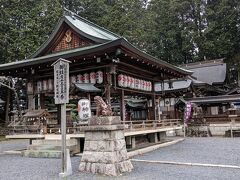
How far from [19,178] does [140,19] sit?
136 feet

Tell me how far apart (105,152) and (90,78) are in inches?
237

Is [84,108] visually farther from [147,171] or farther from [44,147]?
[147,171]

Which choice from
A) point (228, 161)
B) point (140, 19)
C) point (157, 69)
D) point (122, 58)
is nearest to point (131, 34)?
point (140, 19)

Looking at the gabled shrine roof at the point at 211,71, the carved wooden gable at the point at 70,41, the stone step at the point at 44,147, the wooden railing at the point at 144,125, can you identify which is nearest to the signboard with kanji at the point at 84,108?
the wooden railing at the point at 144,125

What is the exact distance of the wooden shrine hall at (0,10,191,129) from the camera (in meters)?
13.2

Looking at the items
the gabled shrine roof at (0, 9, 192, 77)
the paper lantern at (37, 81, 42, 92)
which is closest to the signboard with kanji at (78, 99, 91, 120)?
the gabled shrine roof at (0, 9, 192, 77)

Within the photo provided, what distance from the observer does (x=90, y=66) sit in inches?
572

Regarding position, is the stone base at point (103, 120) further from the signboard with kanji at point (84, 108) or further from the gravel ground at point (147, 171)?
the signboard with kanji at point (84, 108)

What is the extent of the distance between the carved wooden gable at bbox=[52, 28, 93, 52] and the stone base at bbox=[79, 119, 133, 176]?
23.1 ft

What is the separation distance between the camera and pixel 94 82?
1421cm

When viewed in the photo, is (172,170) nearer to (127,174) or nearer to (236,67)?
(127,174)

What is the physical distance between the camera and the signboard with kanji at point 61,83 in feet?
30.5

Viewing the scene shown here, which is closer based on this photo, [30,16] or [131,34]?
[30,16]

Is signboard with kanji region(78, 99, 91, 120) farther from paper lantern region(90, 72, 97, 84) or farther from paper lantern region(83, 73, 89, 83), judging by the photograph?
paper lantern region(83, 73, 89, 83)
